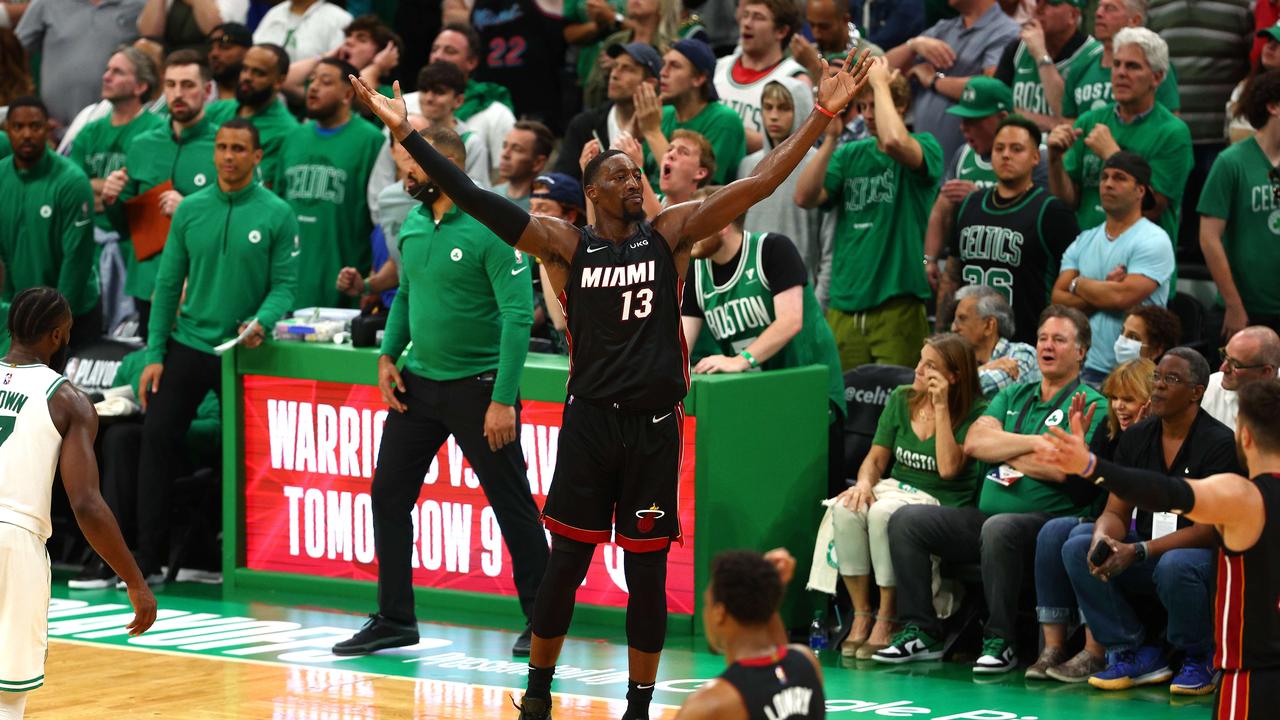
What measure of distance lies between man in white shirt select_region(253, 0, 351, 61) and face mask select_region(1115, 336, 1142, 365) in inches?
265

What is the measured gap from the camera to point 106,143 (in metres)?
13.0

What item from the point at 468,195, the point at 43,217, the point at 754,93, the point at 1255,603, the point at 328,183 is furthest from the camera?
the point at 328,183

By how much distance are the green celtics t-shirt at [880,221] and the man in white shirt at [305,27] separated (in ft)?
14.9

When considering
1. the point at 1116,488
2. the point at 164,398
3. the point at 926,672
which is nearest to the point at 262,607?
the point at 164,398

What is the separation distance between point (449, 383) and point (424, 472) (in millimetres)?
524

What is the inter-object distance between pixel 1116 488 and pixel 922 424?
3891 mm

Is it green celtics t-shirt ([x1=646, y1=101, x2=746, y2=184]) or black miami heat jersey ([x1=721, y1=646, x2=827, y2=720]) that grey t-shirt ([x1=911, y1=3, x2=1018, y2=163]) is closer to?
green celtics t-shirt ([x1=646, y1=101, x2=746, y2=184])

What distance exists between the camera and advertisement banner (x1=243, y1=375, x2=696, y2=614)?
32.4ft

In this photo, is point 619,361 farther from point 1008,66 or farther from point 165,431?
point 1008,66

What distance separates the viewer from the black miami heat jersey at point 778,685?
14.9ft

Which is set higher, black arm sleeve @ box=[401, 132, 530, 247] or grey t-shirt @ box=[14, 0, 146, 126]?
grey t-shirt @ box=[14, 0, 146, 126]

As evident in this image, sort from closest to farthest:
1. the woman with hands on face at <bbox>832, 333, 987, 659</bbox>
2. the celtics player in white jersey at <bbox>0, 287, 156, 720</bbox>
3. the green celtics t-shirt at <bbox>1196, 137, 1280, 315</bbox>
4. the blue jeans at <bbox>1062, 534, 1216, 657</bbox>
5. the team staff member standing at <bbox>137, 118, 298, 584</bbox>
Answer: the celtics player in white jersey at <bbox>0, 287, 156, 720</bbox> < the blue jeans at <bbox>1062, 534, 1216, 657</bbox> < the woman with hands on face at <bbox>832, 333, 987, 659</bbox> < the green celtics t-shirt at <bbox>1196, 137, 1280, 315</bbox> < the team staff member standing at <bbox>137, 118, 298, 584</bbox>

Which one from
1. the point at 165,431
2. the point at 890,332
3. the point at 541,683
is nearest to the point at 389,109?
the point at 541,683

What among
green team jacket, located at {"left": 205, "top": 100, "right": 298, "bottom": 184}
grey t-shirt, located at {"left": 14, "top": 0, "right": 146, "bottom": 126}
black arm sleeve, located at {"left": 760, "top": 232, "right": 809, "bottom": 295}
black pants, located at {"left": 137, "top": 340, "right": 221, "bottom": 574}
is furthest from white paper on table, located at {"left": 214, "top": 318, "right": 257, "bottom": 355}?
grey t-shirt, located at {"left": 14, "top": 0, "right": 146, "bottom": 126}
